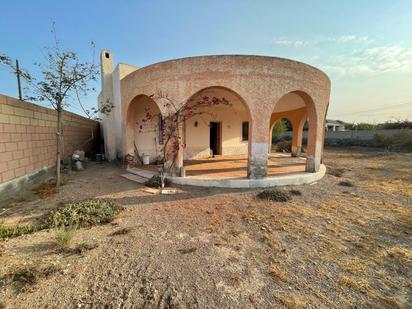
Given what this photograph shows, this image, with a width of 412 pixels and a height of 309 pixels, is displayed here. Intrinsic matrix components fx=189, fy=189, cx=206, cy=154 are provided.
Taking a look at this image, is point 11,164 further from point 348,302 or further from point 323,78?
point 323,78

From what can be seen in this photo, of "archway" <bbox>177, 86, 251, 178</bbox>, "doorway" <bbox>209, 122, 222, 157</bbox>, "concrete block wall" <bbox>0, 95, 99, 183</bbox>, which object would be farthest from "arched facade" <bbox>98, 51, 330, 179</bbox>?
"doorway" <bbox>209, 122, 222, 157</bbox>

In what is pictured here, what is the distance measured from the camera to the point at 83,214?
4301 millimetres

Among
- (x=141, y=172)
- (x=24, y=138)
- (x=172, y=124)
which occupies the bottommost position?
(x=141, y=172)

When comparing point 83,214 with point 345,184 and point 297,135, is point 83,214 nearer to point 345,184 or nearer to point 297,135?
point 345,184

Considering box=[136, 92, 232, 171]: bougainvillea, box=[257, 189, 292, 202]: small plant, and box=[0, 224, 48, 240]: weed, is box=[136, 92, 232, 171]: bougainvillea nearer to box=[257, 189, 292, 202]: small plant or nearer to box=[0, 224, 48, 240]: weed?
box=[257, 189, 292, 202]: small plant

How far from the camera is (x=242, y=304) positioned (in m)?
2.24

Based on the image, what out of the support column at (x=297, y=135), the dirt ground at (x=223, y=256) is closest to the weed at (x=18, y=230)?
the dirt ground at (x=223, y=256)

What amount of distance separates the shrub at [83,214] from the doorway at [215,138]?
862 centimetres

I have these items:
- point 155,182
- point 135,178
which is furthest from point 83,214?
point 135,178

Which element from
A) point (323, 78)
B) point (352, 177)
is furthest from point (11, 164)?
point (352, 177)

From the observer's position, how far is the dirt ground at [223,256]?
7.61ft

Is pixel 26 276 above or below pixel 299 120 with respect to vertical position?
below

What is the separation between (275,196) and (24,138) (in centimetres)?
816

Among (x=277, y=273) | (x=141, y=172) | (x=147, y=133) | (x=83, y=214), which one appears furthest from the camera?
(x=147, y=133)
